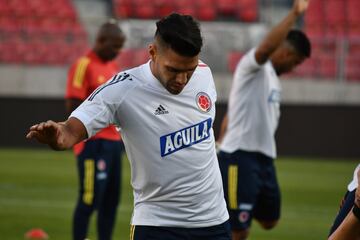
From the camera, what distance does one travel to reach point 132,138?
5086mm

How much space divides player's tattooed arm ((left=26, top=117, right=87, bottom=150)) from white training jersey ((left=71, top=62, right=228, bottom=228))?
20 centimetres

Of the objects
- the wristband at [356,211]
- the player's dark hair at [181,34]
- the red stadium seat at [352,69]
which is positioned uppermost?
the player's dark hair at [181,34]

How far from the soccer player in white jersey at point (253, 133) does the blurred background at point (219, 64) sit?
318 inches

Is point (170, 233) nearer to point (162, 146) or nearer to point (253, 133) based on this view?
point (162, 146)

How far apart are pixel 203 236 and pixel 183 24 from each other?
1.19 meters

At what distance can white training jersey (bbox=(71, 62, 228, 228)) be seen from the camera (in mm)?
5012

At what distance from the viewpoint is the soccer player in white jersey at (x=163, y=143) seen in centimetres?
496

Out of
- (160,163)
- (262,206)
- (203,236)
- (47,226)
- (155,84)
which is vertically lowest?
(47,226)

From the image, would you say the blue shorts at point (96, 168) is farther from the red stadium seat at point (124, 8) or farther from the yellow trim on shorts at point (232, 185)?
the red stadium seat at point (124, 8)

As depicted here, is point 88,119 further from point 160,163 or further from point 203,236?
point 203,236

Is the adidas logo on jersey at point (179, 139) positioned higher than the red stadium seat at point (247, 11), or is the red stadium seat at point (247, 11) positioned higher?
the adidas logo on jersey at point (179, 139)

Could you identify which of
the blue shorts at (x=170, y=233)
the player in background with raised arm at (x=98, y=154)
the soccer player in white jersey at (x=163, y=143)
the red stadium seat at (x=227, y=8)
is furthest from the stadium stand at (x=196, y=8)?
the blue shorts at (x=170, y=233)

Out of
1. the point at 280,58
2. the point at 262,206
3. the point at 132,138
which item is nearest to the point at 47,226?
the point at 262,206

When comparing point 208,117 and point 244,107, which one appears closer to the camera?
point 208,117
